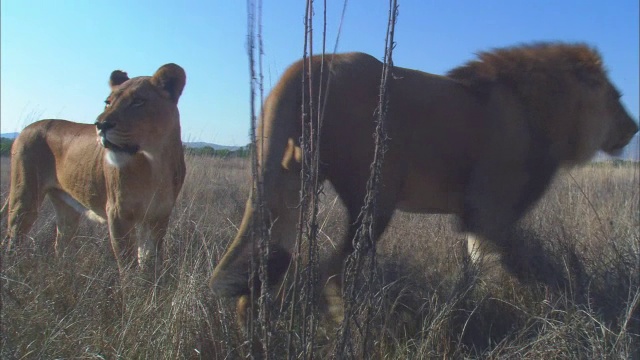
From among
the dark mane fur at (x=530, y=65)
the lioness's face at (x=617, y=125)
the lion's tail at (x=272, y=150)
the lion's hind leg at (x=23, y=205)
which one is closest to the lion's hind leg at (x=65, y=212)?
the lion's hind leg at (x=23, y=205)

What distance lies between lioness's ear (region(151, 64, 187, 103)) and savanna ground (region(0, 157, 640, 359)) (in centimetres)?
108

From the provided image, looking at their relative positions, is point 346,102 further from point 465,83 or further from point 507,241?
point 507,241

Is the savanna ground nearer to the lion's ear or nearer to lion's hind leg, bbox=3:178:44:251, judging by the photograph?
lion's hind leg, bbox=3:178:44:251

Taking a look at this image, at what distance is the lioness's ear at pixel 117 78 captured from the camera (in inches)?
202

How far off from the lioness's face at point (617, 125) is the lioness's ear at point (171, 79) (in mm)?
3023

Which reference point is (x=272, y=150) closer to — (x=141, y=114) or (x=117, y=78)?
(x=141, y=114)

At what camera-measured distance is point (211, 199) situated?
23.0 ft

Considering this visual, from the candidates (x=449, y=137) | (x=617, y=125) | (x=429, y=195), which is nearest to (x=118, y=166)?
(x=429, y=195)

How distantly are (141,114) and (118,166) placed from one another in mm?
398

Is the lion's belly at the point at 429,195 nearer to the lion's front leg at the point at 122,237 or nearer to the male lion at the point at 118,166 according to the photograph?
the male lion at the point at 118,166

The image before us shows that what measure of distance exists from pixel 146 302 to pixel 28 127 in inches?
139

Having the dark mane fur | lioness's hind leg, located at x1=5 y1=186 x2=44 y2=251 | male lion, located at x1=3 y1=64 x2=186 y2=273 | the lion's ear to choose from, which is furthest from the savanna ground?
the lion's ear

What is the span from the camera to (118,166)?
14.7 ft

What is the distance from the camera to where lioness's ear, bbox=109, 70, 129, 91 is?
5137mm
